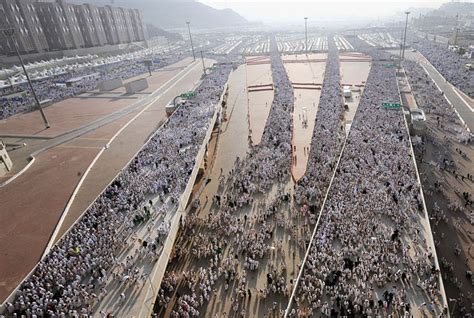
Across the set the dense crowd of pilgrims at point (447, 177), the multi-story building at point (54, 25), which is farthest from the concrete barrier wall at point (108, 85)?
the dense crowd of pilgrims at point (447, 177)

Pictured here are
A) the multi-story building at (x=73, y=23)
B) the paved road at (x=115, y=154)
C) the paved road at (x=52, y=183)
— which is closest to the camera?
the paved road at (x=52, y=183)

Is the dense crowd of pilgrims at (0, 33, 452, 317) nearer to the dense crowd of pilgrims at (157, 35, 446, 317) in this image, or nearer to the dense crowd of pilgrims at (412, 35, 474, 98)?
the dense crowd of pilgrims at (157, 35, 446, 317)

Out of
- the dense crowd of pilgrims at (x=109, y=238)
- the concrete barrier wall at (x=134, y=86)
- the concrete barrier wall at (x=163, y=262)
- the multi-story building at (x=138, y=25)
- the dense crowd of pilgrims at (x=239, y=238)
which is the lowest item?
the dense crowd of pilgrims at (x=239, y=238)

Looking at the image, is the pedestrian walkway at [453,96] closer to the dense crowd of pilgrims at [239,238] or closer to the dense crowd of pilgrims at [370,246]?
the dense crowd of pilgrims at [370,246]

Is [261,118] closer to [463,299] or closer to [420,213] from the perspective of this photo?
[420,213]

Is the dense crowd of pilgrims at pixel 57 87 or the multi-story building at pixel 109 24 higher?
the multi-story building at pixel 109 24

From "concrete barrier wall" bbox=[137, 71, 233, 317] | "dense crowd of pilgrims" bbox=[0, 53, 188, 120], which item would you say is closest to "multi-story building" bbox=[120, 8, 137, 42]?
"dense crowd of pilgrims" bbox=[0, 53, 188, 120]

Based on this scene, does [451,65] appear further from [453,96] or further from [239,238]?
[239,238]

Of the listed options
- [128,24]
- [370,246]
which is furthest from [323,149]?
[128,24]
